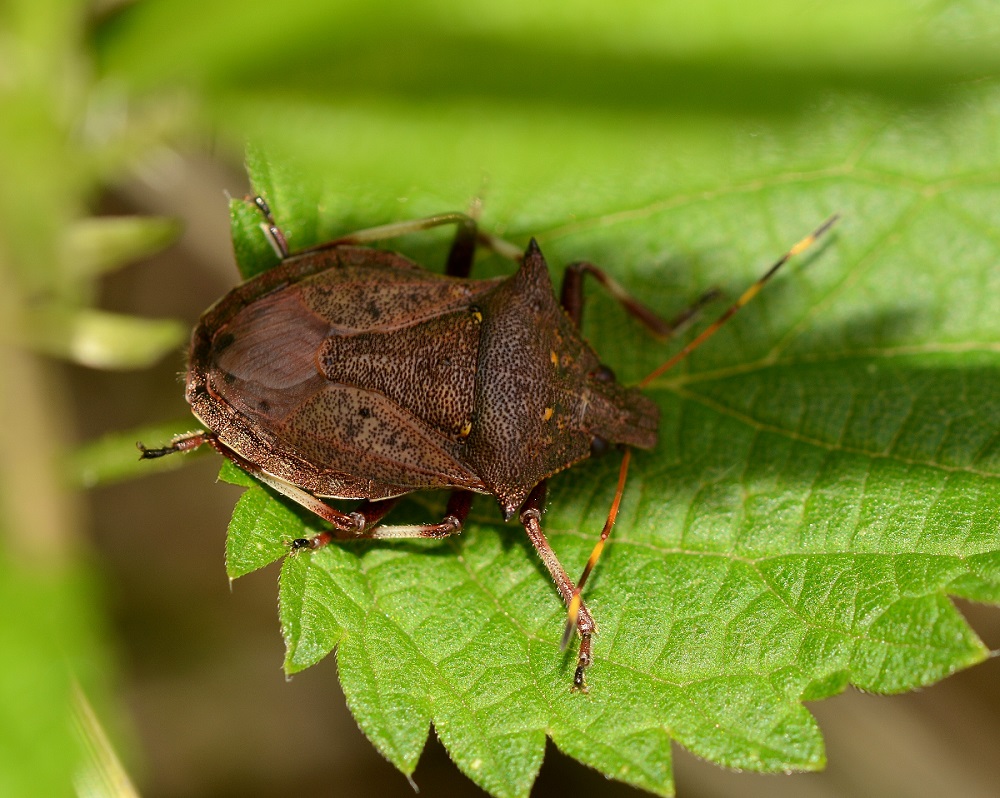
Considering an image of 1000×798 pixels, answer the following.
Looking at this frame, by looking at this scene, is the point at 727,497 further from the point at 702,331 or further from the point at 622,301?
the point at 622,301

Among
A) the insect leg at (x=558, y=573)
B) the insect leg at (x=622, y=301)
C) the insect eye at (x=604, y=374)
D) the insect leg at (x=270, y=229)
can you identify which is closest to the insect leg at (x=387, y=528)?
the insect leg at (x=558, y=573)

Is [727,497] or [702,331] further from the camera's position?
[702,331]

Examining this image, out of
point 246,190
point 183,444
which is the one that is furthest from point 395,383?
point 246,190

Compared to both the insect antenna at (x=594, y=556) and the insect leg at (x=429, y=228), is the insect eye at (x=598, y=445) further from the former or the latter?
the insect leg at (x=429, y=228)

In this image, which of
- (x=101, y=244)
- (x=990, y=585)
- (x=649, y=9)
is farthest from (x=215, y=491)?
(x=649, y=9)

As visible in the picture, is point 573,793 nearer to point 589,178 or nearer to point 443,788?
point 443,788

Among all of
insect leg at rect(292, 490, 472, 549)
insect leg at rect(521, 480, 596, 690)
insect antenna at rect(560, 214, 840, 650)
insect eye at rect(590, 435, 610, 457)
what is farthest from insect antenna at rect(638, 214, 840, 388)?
insect leg at rect(292, 490, 472, 549)
